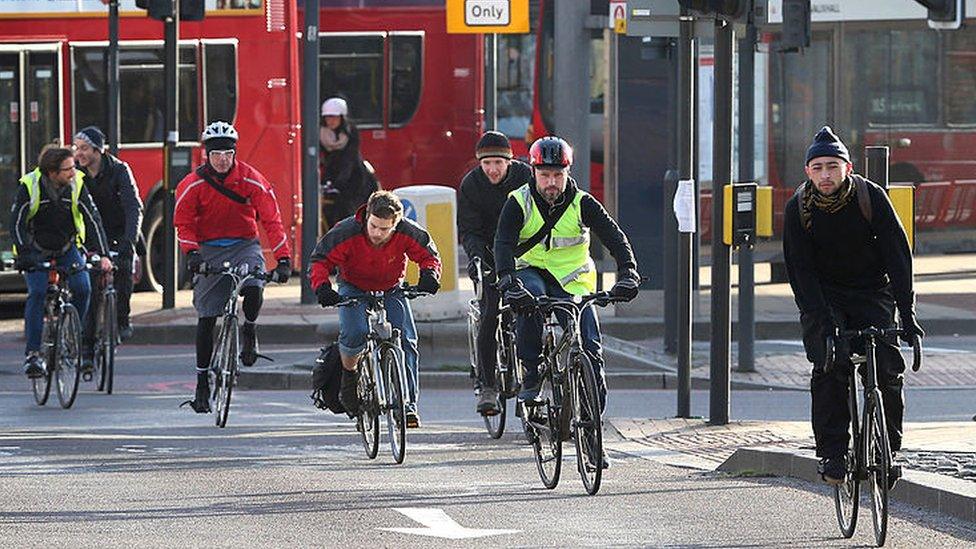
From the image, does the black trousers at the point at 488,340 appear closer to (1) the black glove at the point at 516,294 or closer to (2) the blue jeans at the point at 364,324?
(2) the blue jeans at the point at 364,324

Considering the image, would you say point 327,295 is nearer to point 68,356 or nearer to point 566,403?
point 566,403

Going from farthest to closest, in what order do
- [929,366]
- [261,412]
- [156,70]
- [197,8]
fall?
1. [156,70]
2. [197,8]
3. [929,366]
4. [261,412]

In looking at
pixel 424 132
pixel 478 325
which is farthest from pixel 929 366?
pixel 424 132

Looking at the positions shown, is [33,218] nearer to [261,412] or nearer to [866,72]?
[261,412]

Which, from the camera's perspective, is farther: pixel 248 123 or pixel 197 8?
pixel 248 123

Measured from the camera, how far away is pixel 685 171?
13.8 m

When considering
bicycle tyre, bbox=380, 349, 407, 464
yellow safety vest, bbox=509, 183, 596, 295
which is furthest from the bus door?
yellow safety vest, bbox=509, 183, 596, 295

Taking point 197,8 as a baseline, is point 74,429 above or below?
below

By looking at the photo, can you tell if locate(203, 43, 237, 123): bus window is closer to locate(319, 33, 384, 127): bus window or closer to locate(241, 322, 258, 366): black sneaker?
locate(319, 33, 384, 127): bus window

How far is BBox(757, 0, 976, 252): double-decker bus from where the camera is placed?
78.9 ft

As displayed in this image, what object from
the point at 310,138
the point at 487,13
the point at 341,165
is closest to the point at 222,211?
the point at 487,13

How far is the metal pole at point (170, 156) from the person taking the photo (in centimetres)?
2044

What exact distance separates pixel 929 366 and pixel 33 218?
6502mm

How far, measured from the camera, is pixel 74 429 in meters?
13.7
